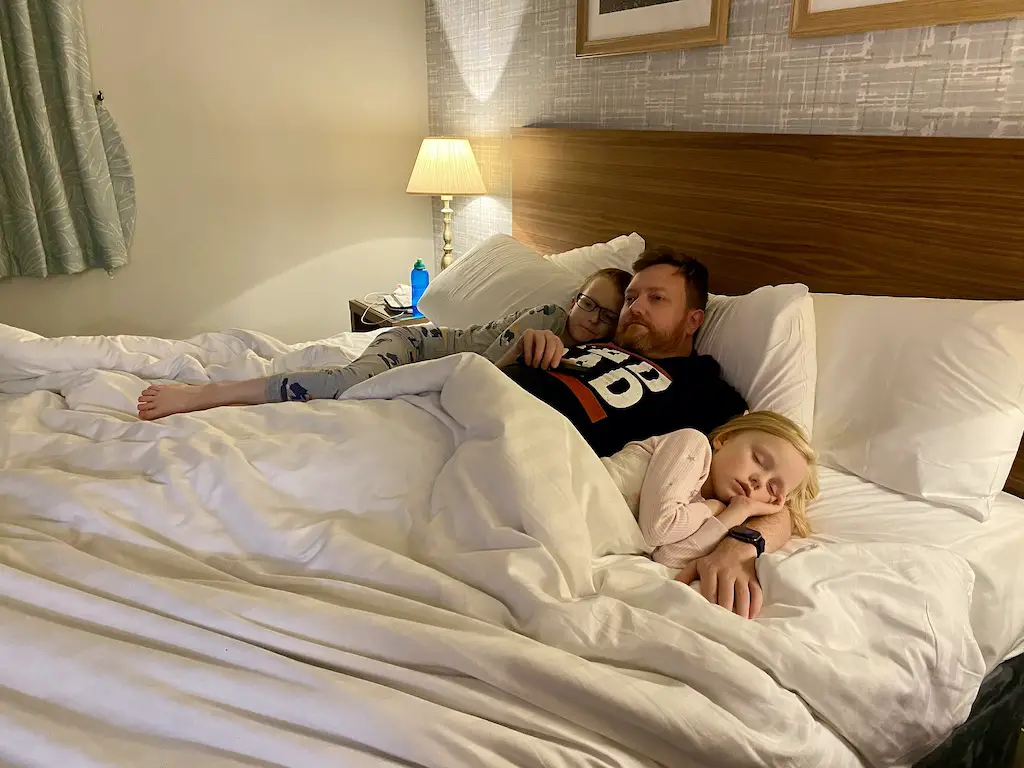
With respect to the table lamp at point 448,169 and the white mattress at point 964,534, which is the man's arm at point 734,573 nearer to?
the white mattress at point 964,534

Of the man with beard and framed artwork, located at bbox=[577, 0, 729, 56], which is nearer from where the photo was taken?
the man with beard

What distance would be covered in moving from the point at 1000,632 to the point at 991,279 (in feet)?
2.12

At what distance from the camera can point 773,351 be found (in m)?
1.53

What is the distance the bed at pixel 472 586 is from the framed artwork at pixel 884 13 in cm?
23

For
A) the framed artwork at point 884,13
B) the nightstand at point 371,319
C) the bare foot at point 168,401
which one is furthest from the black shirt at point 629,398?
the nightstand at point 371,319

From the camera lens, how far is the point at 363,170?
331cm

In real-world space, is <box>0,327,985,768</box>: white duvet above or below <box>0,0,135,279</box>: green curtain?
below

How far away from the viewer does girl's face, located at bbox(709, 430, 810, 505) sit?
4.18 feet

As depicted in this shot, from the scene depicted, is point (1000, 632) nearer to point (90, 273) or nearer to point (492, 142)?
point (492, 142)

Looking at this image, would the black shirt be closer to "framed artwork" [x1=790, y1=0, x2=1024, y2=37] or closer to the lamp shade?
"framed artwork" [x1=790, y1=0, x2=1024, y2=37]

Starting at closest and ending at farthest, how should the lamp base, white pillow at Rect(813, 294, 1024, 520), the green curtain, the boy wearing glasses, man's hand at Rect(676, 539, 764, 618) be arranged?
man's hand at Rect(676, 539, 764, 618), white pillow at Rect(813, 294, 1024, 520), the boy wearing glasses, the green curtain, the lamp base

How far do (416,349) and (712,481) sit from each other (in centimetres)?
81

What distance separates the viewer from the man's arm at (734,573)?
3.50 ft

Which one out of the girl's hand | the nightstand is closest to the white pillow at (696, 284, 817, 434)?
the girl's hand
